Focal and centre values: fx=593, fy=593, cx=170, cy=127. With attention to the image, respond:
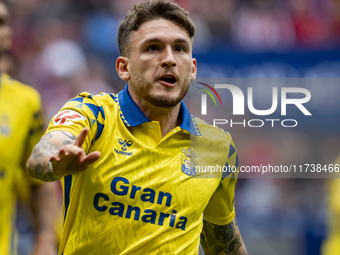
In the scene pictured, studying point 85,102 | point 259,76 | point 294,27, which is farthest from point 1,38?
point 294,27

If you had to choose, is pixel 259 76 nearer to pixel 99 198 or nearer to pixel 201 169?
pixel 201 169

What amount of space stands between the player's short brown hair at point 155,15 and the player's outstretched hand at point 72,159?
121cm

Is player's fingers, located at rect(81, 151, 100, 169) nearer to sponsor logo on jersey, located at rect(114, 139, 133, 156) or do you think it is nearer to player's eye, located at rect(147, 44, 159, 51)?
sponsor logo on jersey, located at rect(114, 139, 133, 156)

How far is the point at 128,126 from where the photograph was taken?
336 cm

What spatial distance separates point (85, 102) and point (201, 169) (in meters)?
0.79

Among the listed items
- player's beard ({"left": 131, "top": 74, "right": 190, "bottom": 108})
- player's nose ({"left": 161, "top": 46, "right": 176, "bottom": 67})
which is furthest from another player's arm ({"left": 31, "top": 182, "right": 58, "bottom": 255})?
player's nose ({"left": 161, "top": 46, "right": 176, "bottom": 67})

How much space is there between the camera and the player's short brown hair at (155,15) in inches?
139

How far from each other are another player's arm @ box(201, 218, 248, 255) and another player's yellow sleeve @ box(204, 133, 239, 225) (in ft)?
0.19

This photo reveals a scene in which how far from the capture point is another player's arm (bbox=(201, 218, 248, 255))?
12.6 ft

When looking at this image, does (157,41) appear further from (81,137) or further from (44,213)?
(44,213)

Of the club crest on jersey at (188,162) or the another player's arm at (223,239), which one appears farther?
the another player's arm at (223,239)

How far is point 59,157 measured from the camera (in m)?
2.49

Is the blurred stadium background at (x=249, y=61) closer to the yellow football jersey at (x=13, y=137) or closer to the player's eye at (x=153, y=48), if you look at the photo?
the yellow football jersey at (x=13, y=137)

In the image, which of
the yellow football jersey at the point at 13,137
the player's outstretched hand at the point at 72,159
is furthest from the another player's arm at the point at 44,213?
the player's outstretched hand at the point at 72,159
